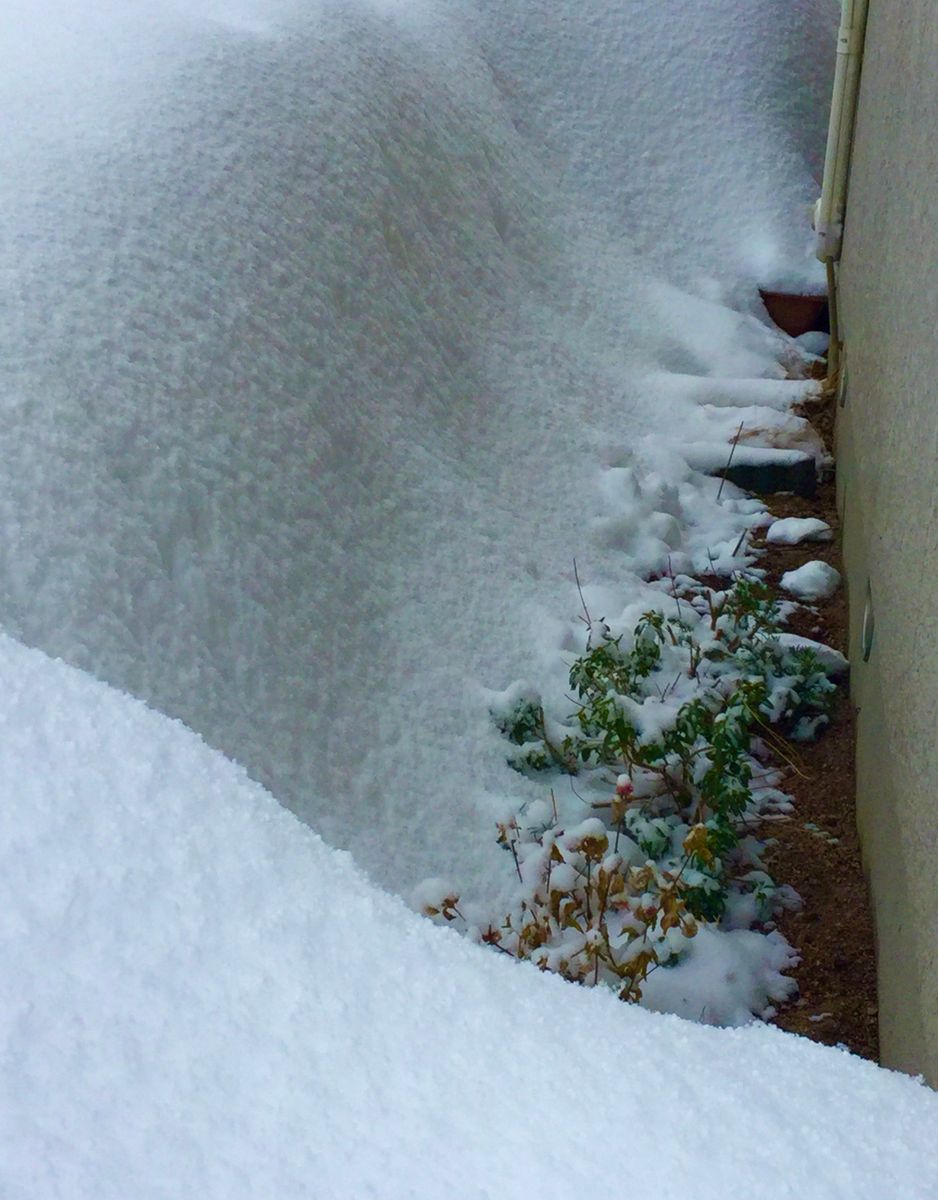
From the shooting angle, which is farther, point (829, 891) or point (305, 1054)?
point (829, 891)

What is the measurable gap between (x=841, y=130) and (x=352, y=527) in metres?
2.33

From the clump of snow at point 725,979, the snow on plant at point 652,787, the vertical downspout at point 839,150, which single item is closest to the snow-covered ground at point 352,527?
the snow on plant at point 652,787

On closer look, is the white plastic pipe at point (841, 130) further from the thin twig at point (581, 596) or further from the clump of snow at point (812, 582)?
the thin twig at point (581, 596)

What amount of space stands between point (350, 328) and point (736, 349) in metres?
1.60

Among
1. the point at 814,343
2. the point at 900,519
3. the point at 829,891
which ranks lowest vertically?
the point at 829,891

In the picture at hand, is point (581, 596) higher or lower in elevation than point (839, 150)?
lower

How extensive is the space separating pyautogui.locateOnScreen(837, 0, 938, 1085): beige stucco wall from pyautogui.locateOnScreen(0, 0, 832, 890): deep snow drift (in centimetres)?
66

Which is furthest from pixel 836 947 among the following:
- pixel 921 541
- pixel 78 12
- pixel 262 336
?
pixel 78 12

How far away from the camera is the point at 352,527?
263cm

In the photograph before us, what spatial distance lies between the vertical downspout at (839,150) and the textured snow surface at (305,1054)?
3.21m

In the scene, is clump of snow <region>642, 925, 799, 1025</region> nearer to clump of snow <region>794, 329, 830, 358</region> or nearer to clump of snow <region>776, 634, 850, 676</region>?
clump of snow <region>776, 634, 850, 676</region>

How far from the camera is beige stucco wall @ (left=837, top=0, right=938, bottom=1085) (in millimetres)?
1787

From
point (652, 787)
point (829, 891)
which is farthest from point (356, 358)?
point (829, 891)

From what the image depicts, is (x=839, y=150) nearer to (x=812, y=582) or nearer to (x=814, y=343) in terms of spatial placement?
(x=814, y=343)
